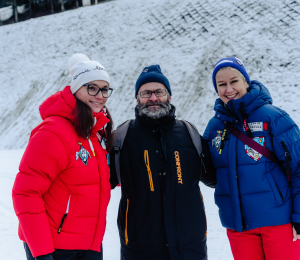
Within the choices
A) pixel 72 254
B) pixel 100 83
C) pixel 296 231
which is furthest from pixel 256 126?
pixel 72 254

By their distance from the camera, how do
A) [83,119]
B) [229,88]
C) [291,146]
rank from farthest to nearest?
[229,88] < [291,146] < [83,119]

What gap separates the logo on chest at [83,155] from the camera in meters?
1.86

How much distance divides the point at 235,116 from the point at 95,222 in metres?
1.47

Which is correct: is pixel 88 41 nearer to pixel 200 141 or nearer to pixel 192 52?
pixel 192 52

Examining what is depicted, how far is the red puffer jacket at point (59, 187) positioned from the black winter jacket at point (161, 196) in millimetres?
351

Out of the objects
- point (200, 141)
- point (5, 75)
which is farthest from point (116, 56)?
point (200, 141)

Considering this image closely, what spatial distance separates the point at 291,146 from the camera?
205 centimetres

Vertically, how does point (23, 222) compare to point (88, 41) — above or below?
below

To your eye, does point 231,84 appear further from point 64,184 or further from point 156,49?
point 156,49

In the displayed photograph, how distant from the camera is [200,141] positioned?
2.43 m

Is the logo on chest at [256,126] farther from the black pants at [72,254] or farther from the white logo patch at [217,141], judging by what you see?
the black pants at [72,254]

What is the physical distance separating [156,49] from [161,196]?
1208cm

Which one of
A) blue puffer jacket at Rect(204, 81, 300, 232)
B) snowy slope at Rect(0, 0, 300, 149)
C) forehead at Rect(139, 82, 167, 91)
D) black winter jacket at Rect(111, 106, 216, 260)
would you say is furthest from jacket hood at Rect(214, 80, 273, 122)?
snowy slope at Rect(0, 0, 300, 149)

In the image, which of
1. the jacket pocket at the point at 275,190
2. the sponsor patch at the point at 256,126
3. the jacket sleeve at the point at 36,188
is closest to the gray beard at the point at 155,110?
the sponsor patch at the point at 256,126
